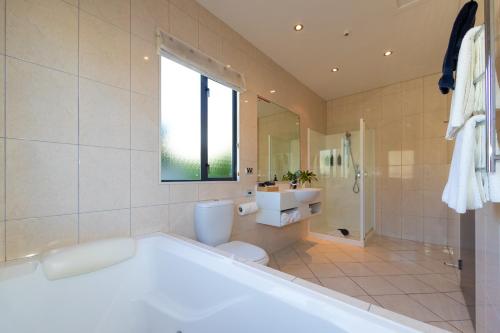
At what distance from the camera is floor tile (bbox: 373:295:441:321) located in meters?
1.53

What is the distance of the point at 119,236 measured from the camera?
4.33 ft

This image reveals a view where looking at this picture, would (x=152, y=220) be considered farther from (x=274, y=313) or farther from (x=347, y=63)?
(x=347, y=63)

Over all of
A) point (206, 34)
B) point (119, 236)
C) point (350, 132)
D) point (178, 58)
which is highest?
point (206, 34)

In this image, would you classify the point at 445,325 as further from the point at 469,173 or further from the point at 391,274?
the point at 469,173

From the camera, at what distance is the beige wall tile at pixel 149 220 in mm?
1423

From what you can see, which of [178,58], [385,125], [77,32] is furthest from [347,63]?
[77,32]

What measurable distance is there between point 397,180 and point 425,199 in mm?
445

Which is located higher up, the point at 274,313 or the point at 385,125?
the point at 385,125

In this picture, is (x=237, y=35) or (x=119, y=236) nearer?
(x=119, y=236)

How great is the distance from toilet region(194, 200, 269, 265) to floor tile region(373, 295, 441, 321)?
1059 millimetres

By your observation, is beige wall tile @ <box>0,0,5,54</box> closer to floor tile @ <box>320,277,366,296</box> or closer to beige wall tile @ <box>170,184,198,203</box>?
beige wall tile @ <box>170,184,198,203</box>

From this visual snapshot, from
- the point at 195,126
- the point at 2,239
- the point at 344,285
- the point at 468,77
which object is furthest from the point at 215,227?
the point at 468,77

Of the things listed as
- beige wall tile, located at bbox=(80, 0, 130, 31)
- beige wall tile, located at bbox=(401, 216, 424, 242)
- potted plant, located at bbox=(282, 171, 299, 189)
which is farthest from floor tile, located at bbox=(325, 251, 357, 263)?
beige wall tile, located at bbox=(80, 0, 130, 31)

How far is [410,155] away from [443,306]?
2331mm
